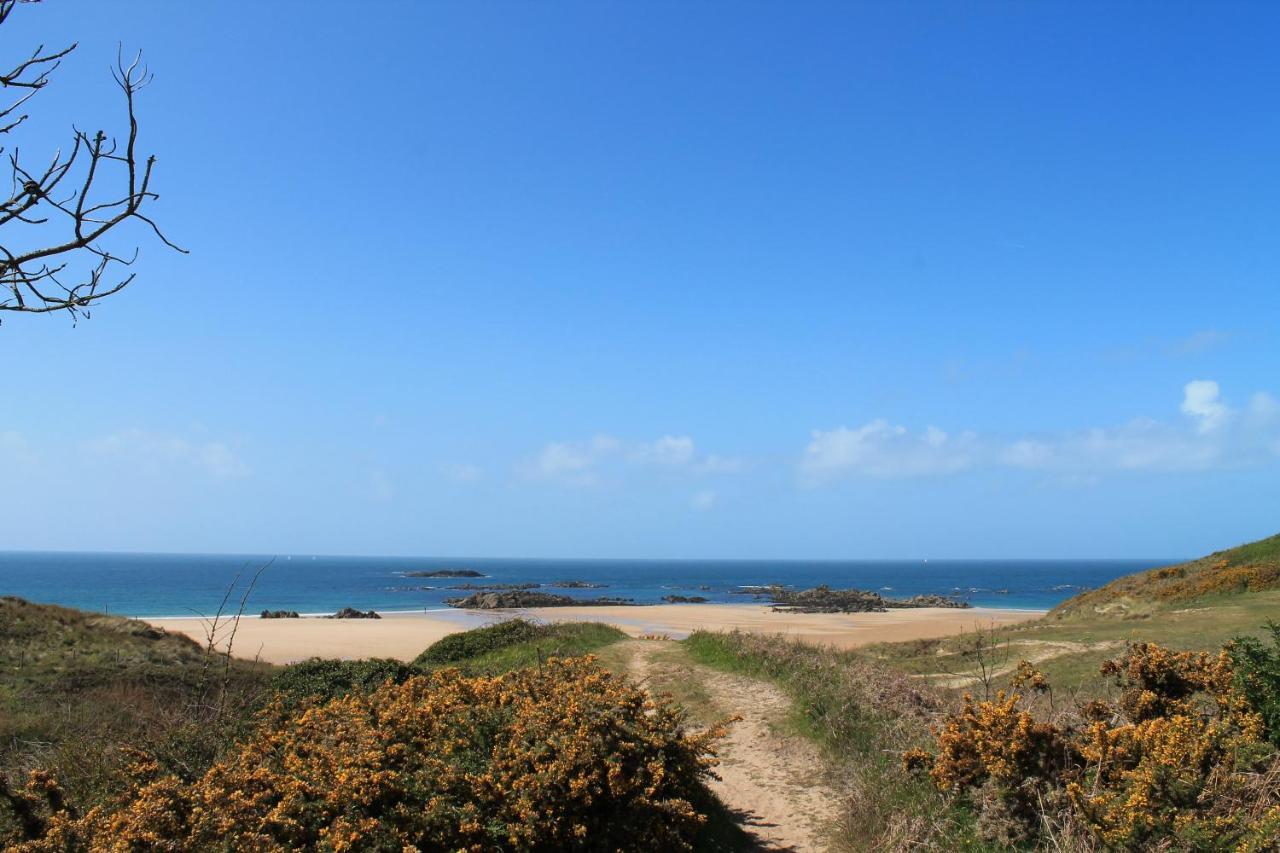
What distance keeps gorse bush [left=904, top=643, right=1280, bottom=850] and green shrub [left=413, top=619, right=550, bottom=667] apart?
18.8m

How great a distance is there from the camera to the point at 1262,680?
7340 millimetres

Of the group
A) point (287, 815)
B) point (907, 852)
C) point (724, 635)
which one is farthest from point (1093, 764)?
point (724, 635)

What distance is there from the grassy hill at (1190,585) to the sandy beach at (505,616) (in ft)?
16.1

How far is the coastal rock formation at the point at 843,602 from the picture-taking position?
7425cm

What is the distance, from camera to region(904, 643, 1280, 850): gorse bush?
6.01 m

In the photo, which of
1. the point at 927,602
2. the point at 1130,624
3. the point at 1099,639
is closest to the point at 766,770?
the point at 1099,639

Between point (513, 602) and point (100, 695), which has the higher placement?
point (100, 695)

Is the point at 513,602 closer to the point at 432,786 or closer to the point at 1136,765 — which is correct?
the point at 432,786

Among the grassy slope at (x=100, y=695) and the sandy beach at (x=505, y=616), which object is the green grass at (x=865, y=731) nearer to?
the grassy slope at (x=100, y=695)

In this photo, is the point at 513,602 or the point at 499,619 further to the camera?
the point at 513,602

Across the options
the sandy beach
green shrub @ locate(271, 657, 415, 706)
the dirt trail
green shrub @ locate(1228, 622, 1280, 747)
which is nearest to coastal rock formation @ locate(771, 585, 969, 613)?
the sandy beach

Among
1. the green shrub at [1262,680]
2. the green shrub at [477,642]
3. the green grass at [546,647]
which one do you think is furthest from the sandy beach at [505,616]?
the green shrub at [1262,680]

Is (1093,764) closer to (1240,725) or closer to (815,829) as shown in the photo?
(1240,725)

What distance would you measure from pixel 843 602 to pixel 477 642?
61283 millimetres
